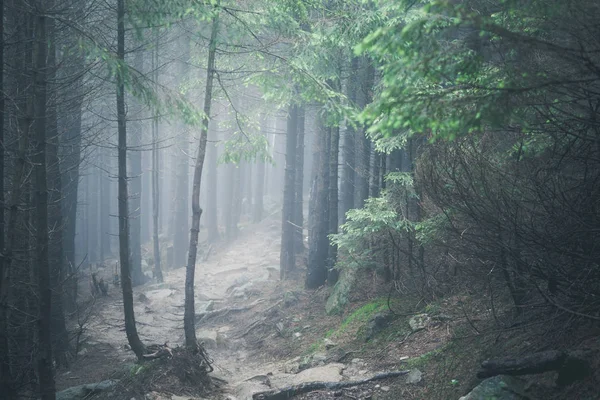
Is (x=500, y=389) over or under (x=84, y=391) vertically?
over

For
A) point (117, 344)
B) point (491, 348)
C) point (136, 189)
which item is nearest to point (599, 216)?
point (491, 348)

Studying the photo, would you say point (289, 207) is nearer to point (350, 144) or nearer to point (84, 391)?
point (350, 144)

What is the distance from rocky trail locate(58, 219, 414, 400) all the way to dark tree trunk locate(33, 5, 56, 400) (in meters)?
2.02

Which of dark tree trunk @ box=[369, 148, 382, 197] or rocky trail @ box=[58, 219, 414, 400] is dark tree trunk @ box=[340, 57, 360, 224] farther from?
rocky trail @ box=[58, 219, 414, 400]

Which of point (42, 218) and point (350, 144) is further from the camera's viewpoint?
point (350, 144)

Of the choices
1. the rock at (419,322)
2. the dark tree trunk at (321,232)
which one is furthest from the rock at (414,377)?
the dark tree trunk at (321,232)

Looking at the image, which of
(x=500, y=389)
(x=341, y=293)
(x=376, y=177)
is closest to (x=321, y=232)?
(x=341, y=293)

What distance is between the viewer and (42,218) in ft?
23.2

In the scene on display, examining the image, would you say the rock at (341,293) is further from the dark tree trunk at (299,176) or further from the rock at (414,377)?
the dark tree trunk at (299,176)

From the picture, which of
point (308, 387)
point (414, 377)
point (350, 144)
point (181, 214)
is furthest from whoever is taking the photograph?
point (181, 214)

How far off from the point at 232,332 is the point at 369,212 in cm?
714

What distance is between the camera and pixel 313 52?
983cm

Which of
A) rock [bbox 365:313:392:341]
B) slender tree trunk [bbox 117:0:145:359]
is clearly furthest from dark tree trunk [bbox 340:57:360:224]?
slender tree trunk [bbox 117:0:145:359]

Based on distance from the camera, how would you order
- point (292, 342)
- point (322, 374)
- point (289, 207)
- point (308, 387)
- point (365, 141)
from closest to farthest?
point (308, 387) → point (322, 374) → point (292, 342) → point (365, 141) → point (289, 207)
